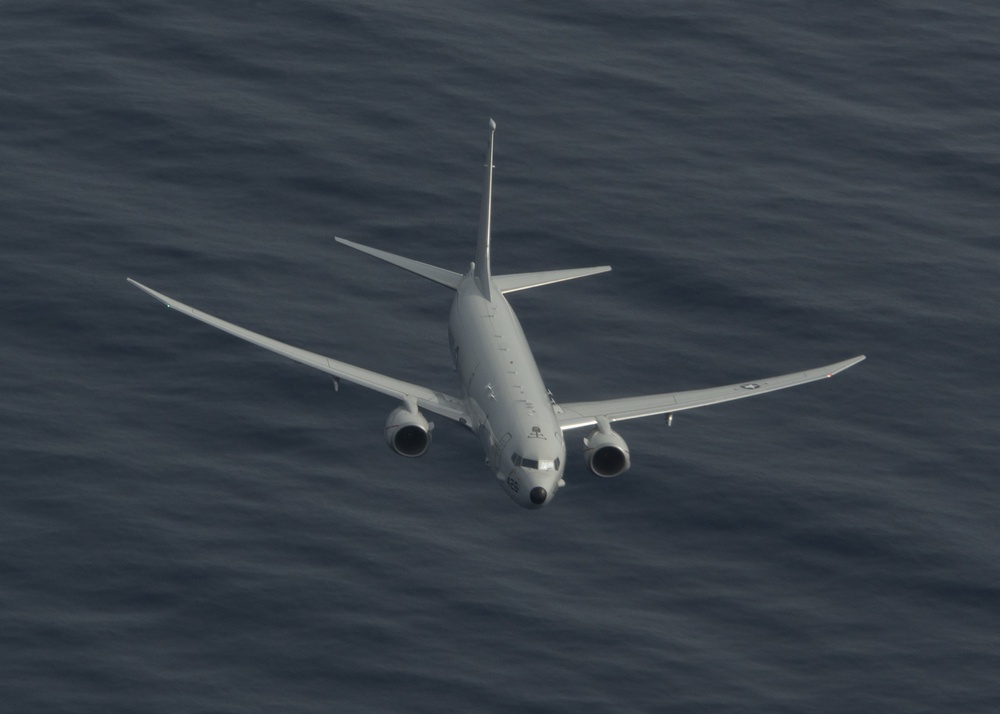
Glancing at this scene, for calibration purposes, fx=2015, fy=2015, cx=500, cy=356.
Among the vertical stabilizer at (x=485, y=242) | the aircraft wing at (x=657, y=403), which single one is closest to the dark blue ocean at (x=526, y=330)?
the vertical stabilizer at (x=485, y=242)

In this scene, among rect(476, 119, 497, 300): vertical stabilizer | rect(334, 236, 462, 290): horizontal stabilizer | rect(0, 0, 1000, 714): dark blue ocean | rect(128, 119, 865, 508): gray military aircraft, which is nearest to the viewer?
rect(128, 119, 865, 508): gray military aircraft

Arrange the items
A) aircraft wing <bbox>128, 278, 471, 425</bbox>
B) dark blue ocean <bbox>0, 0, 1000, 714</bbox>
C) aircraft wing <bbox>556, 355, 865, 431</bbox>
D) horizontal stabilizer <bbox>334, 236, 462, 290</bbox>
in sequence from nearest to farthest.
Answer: aircraft wing <bbox>556, 355, 865, 431</bbox>
aircraft wing <bbox>128, 278, 471, 425</bbox>
horizontal stabilizer <bbox>334, 236, 462, 290</bbox>
dark blue ocean <bbox>0, 0, 1000, 714</bbox>

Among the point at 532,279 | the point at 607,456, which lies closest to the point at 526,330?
the point at 532,279

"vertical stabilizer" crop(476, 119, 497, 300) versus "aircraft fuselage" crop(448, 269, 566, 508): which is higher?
"vertical stabilizer" crop(476, 119, 497, 300)

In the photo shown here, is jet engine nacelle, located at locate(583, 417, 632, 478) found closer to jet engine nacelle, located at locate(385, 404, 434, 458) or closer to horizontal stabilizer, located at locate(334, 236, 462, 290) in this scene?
jet engine nacelle, located at locate(385, 404, 434, 458)

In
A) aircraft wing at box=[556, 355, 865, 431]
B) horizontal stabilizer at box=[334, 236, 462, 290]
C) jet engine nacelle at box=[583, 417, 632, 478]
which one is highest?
horizontal stabilizer at box=[334, 236, 462, 290]

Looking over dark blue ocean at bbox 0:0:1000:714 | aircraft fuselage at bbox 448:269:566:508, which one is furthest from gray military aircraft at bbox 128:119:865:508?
dark blue ocean at bbox 0:0:1000:714
